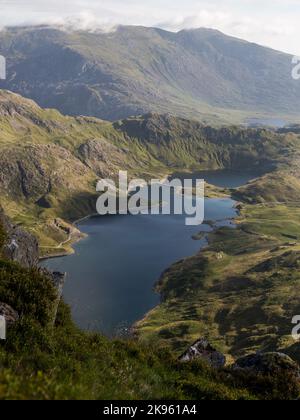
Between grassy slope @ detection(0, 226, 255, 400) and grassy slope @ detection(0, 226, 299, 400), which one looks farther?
grassy slope @ detection(0, 226, 299, 400)

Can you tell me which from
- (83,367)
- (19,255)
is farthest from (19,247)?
(83,367)

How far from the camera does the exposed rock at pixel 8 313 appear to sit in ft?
91.7

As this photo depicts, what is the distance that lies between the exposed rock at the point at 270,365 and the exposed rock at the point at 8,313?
1617 centimetres

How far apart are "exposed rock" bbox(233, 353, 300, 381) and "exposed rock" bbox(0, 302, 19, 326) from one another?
53.1 feet

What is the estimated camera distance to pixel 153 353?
110ft

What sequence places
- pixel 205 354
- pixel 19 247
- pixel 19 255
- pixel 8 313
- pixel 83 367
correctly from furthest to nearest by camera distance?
1. pixel 19 247
2. pixel 19 255
3. pixel 205 354
4. pixel 8 313
5. pixel 83 367

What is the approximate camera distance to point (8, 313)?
2867 centimetres

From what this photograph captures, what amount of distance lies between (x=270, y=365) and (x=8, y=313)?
18234 mm

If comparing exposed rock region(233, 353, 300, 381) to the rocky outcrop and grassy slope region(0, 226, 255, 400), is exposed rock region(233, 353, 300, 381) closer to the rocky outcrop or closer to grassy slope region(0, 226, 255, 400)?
grassy slope region(0, 226, 255, 400)

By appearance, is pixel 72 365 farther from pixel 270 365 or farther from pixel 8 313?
pixel 270 365

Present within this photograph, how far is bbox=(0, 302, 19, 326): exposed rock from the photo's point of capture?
28.0 metres

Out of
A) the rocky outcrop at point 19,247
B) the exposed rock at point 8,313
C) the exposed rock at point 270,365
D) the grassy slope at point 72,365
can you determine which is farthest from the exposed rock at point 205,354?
the rocky outcrop at point 19,247

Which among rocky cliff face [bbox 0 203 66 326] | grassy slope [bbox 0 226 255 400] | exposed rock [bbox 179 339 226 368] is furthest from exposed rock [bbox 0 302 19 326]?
exposed rock [bbox 179 339 226 368]
